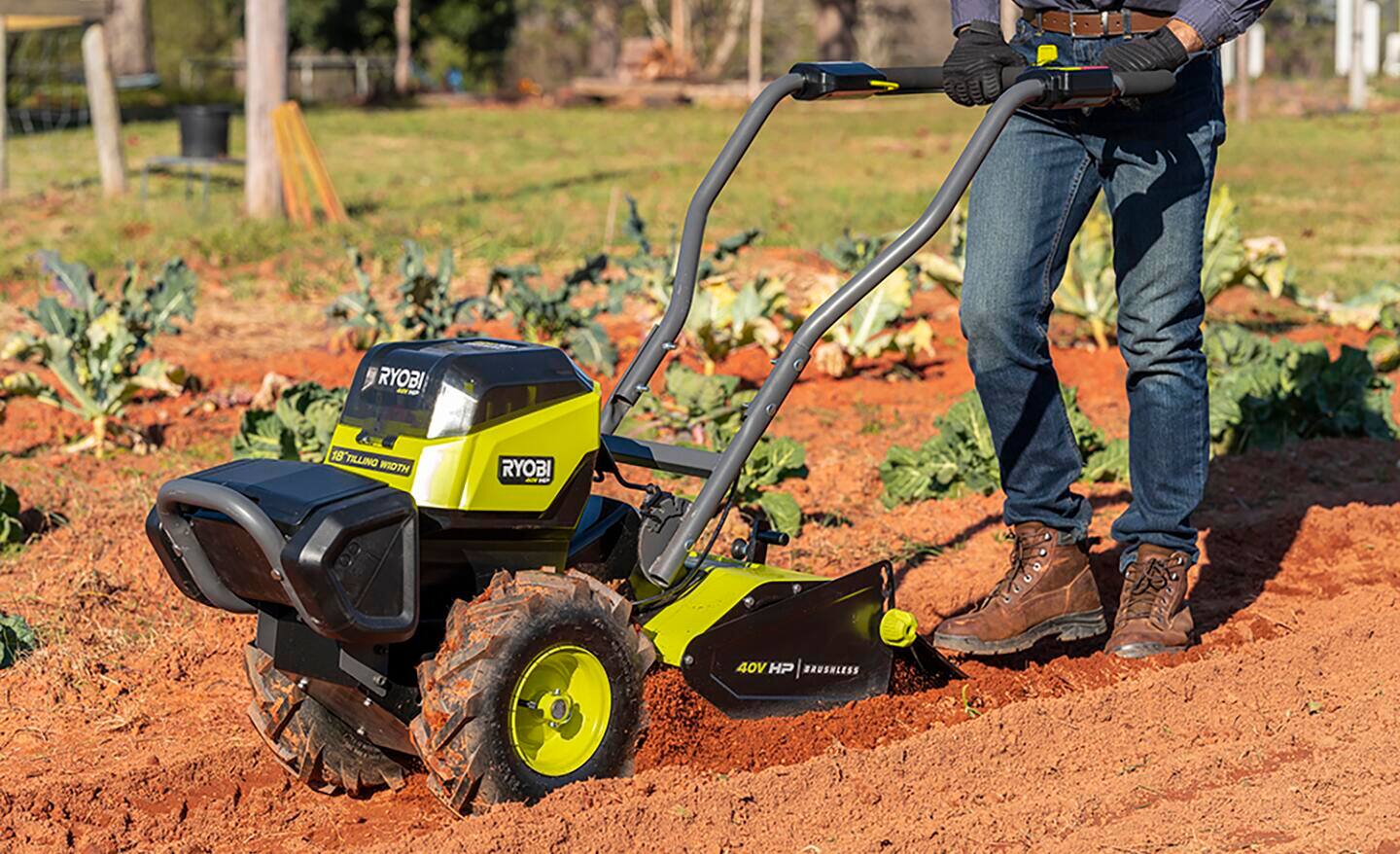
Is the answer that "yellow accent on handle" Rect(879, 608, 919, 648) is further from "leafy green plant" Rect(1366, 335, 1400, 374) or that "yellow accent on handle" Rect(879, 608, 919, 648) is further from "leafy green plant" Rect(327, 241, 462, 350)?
"leafy green plant" Rect(1366, 335, 1400, 374)

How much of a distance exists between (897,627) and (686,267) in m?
0.93

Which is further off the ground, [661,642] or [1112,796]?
[661,642]

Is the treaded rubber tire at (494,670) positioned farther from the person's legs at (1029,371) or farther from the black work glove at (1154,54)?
the black work glove at (1154,54)

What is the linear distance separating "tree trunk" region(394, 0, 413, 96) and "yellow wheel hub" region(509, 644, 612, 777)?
104 ft

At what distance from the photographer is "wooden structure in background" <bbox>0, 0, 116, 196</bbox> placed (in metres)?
14.6

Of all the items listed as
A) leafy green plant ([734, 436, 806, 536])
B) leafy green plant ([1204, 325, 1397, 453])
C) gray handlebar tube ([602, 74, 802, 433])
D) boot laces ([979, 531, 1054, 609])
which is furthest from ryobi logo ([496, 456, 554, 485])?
leafy green plant ([1204, 325, 1397, 453])

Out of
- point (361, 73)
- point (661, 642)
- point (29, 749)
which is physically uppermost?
point (361, 73)

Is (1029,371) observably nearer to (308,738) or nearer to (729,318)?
(308,738)

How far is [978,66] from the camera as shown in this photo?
3863 mm

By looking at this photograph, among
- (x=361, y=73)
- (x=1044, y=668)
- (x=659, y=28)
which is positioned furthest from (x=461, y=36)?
(x=1044, y=668)

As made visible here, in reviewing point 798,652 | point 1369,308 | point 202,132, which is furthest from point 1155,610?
point 202,132

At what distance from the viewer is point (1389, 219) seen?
571 inches

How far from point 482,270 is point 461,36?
84.7ft

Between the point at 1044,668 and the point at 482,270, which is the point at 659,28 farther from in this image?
the point at 1044,668
